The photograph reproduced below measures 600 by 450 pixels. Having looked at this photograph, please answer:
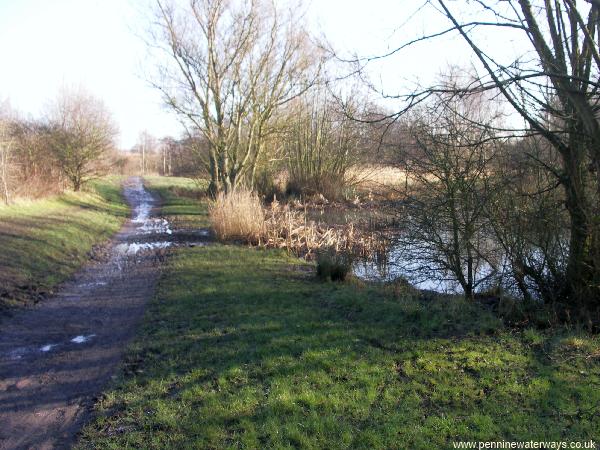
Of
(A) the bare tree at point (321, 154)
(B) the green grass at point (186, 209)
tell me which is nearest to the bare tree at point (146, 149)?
(B) the green grass at point (186, 209)

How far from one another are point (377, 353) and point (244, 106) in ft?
54.7

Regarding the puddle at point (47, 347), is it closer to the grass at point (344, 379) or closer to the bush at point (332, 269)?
the grass at point (344, 379)

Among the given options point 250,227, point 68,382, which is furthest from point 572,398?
point 250,227

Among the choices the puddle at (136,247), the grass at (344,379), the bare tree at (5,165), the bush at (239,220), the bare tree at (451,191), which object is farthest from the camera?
the bare tree at (5,165)

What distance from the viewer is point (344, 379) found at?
5.02 m

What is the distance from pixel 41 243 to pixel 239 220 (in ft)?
17.9

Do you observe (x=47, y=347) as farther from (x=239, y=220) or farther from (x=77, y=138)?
(x=77, y=138)

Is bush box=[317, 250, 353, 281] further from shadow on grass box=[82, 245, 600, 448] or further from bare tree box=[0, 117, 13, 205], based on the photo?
bare tree box=[0, 117, 13, 205]

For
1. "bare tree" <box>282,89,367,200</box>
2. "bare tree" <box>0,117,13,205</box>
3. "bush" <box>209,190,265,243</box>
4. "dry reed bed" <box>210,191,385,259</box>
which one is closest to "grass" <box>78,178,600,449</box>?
"dry reed bed" <box>210,191,385,259</box>

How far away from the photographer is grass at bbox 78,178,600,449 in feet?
13.3

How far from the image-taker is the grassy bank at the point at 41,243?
9.13 meters

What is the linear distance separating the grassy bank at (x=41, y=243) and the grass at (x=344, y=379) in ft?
10.1

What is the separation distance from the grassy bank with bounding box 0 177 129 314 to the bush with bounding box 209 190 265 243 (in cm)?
391

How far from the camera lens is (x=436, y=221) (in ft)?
25.5
